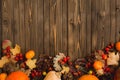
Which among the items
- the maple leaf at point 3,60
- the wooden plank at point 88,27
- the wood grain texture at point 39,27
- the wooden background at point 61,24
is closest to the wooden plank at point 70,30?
the wooden background at point 61,24

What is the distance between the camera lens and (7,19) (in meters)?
2.31

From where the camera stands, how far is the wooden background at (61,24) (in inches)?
86.6

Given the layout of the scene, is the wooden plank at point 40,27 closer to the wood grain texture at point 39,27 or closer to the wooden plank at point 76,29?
the wood grain texture at point 39,27

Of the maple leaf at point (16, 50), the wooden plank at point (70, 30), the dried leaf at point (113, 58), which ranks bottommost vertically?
the dried leaf at point (113, 58)

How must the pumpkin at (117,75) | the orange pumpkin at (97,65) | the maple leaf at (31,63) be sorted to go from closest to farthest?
the pumpkin at (117,75) < the orange pumpkin at (97,65) < the maple leaf at (31,63)

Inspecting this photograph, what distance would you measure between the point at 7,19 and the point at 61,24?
0.43 m

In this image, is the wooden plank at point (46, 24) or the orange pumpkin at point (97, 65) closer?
the orange pumpkin at point (97, 65)

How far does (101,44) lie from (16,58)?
0.65 metres

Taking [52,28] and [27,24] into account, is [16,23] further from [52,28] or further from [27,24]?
[52,28]

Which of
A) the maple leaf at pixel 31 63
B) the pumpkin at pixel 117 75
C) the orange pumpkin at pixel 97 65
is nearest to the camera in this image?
the pumpkin at pixel 117 75

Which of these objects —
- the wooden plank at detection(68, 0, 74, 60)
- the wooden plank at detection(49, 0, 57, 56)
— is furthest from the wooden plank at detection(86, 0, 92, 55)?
the wooden plank at detection(49, 0, 57, 56)

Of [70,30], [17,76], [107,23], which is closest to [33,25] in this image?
[70,30]

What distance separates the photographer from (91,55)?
87.1 inches

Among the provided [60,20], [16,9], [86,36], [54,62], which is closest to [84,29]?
[86,36]
